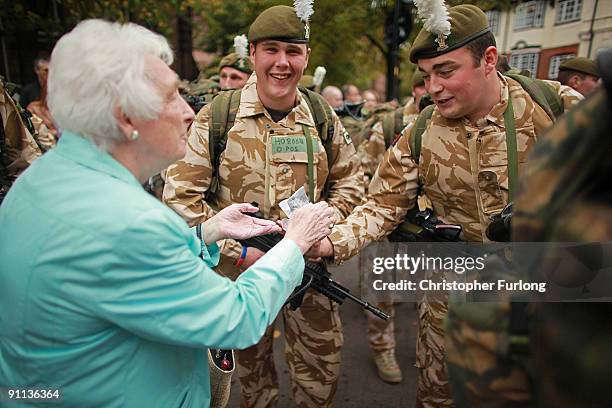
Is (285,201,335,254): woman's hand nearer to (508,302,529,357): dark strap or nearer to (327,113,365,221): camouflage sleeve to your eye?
(508,302,529,357): dark strap

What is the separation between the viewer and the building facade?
2.30m

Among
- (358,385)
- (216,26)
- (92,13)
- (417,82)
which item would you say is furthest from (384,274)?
(216,26)

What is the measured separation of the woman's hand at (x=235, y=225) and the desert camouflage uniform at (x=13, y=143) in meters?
2.27

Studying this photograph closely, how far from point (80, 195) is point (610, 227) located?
3.76ft

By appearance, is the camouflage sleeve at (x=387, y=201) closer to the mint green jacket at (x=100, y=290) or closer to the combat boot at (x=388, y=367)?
the mint green jacket at (x=100, y=290)

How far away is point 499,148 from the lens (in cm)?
192

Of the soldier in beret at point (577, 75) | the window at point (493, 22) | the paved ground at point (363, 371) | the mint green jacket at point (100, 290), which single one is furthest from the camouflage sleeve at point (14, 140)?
the soldier in beret at point (577, 75)

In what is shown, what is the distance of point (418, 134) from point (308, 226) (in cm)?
96

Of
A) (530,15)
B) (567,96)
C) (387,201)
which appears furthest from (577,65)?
(387,201)

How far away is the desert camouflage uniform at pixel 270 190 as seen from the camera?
227cm

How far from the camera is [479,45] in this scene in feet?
6.19

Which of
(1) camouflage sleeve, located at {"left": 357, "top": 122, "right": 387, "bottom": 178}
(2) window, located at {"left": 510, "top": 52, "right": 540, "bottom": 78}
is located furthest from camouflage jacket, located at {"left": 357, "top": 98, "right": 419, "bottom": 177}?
(2) window, located at {"left": 510, "top": 52, "right": 540, "bottom": 78}

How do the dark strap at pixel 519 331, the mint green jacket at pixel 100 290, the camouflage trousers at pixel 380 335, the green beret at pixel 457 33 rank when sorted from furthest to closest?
the camouflage trousers at pixel 380 335, the green beret at pixel 457 33, the mint green jacket at pixel 100 290, the dark strap at pixel 519 331

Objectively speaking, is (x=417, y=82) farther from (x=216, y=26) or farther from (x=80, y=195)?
(x=216, y=26)
